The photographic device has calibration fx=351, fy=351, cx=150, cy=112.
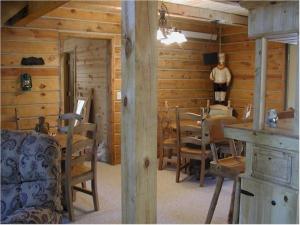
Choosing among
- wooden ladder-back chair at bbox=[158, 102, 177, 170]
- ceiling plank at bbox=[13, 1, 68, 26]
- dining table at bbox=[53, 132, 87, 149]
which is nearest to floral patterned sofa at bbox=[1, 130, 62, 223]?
dining table at bbox=[53, 132, 87, 149]

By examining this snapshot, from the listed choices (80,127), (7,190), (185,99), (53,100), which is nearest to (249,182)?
(7,190)

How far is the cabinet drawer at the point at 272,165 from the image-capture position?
6.51 feet

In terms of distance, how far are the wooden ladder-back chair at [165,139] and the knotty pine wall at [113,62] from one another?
425 mm

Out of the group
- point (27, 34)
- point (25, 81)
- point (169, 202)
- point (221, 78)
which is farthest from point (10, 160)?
point (221, 78)

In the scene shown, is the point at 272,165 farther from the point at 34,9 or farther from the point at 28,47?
the point at 28,47

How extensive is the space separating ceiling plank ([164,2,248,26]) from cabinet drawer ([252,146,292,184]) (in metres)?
3.17

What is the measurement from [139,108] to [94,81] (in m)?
4.46

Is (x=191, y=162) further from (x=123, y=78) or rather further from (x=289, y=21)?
(x=123, y=78)

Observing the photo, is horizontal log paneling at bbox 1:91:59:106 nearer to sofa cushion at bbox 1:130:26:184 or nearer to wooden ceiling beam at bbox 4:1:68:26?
wooden ceiling beam at bbox 4:1:68:26

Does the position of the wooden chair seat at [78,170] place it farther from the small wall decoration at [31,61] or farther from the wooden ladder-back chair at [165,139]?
the small wall decoration at [31,61]

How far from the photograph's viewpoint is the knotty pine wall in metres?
4.73

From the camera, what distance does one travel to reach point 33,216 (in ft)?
6.07

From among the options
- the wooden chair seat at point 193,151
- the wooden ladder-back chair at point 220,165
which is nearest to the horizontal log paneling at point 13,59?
the wooden chair seat at point 193,151

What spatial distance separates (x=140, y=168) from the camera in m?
1.59
